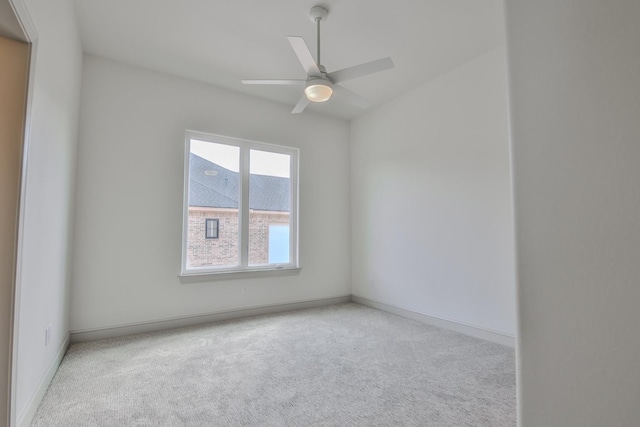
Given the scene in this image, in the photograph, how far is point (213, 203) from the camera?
13.0ft

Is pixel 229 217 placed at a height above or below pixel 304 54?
below

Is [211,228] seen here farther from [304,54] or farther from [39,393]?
[304,54]

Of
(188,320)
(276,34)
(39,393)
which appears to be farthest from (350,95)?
(39,393)

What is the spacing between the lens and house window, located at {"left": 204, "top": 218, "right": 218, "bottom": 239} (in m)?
3.90

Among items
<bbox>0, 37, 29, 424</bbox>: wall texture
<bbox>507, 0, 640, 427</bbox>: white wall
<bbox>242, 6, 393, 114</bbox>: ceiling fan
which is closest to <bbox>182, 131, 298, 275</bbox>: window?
<bbox>242, 6, 393, 114</bbox>: ceiling fan

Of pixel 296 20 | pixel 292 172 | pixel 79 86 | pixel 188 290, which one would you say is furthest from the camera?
pixel 292 172

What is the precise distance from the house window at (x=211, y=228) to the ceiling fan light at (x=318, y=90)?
6.79ft

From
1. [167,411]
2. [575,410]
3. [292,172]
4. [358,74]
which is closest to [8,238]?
[167,411]

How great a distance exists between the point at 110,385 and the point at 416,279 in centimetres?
323

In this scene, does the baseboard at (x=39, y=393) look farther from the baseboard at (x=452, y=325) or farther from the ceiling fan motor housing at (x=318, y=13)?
the baseboard at (x=452, y=325)

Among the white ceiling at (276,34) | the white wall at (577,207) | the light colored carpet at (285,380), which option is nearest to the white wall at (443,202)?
Result: the white ceiling at (276,34)

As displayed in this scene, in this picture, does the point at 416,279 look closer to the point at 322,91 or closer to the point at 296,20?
the point at 322,91

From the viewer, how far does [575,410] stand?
551mm

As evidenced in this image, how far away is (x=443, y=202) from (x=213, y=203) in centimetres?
280
